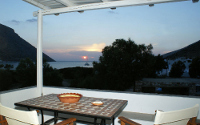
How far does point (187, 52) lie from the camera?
14414mm

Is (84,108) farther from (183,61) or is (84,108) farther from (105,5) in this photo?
(183,61)

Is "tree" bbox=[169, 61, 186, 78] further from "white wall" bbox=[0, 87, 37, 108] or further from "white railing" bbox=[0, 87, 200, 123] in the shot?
"white wall" bbox=[0, 87, 37, 108]

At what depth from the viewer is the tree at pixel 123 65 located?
52.5 ft

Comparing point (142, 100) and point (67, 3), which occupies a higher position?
point (67, 3)

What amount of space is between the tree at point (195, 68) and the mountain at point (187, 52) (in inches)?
19.2

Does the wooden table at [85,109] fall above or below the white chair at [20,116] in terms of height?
below

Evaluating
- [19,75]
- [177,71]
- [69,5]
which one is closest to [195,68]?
[177,71]

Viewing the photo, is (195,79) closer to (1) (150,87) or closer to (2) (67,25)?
(1) (150,87)

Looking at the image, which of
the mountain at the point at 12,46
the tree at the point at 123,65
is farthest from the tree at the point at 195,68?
the mountain at the point at 12,46

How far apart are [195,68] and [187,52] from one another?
6.25 ft

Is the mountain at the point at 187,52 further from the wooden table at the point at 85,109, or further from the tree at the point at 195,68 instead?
the wooden table at the point at 85,109

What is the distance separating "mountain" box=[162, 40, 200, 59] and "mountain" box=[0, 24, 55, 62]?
1094 centimetres

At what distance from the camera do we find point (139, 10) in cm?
1588

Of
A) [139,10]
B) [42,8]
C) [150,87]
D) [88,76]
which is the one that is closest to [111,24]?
[139,10]
